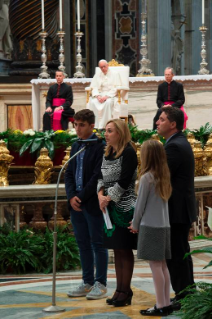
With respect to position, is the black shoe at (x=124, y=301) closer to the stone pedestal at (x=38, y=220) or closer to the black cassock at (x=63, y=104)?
the stone pedestal at (x=38, y=220)

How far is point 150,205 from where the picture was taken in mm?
7059

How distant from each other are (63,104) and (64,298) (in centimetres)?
869

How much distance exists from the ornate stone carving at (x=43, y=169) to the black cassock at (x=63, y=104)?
575 cm

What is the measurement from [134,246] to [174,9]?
19.8 m

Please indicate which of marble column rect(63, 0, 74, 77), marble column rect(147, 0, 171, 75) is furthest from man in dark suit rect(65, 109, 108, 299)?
marble column rect(63, 0, 74, 77)

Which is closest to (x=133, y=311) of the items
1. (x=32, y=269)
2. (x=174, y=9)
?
(x=32, y=269)

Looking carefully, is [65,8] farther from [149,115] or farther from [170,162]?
[170,162]

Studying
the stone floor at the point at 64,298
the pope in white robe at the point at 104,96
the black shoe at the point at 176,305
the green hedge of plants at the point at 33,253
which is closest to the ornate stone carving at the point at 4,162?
the green hedge of plants at the point at 33,253

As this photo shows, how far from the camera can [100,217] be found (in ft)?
26.1

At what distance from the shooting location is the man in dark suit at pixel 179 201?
288 inches

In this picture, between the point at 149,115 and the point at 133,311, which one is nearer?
the point at 133,311

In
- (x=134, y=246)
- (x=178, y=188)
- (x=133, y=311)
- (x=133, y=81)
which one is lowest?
(x=133, y=311)

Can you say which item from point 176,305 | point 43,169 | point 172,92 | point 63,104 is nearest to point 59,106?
point 63,104

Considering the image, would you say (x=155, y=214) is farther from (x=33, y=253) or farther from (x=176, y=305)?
(x=33, y=253)
